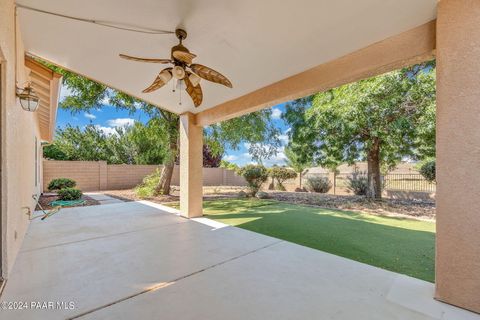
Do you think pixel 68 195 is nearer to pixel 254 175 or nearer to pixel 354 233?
pixel 254 175

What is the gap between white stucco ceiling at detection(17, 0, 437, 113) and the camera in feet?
8.29

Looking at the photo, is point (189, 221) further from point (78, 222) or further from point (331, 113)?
→ point (331, 113)

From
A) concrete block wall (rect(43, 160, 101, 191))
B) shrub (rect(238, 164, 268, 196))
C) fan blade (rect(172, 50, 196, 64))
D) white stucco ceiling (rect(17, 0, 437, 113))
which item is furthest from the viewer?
concrete block wall (rect(43, 160, 101, 191))

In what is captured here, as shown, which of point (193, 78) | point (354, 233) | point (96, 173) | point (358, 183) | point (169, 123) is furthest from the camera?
point (96, 173)

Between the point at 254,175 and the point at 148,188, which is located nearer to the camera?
the point at 254,175

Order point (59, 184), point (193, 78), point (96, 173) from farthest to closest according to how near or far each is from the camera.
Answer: point (96, 173) → point (59, 184) → point (193, 78)

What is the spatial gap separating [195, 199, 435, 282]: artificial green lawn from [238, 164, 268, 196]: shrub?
3213 mm

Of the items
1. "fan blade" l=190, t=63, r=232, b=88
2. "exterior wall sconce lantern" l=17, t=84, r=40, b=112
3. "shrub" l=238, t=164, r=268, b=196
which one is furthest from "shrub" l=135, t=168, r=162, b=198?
"fan blade" l=190, t=63, r=232, b=88

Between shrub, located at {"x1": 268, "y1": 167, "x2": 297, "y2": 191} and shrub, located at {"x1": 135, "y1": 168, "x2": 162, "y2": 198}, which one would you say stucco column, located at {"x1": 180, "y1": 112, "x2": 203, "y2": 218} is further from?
shrub, located at {"x1": 268, "y1": 167, "x2": 297, "y2": 191}

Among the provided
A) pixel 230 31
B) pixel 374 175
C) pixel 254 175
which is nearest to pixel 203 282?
pixel 230 31

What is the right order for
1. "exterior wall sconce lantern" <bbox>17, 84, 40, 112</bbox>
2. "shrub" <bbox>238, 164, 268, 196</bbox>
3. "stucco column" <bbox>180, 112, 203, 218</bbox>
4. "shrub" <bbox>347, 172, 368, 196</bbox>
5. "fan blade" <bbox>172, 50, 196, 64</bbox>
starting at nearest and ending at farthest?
"fan blade" <bbox>172, 50, 196, 64</bbox> < "exterior wall sconce lantern" <bbox>17, 84, 40, 112</bbox> < "stucco column" <bbox>180, 112, 203, 218</bbox> < "shrub" <bbox>347, 172, 368, 196</bbox> < "shrub" <bbox>238, 164, 268, 196</bbox>

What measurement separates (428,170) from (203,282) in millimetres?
10184

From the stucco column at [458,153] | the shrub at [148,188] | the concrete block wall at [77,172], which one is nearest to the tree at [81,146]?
the concrete block wall at [77,172]

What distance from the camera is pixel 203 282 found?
8.75 ft
